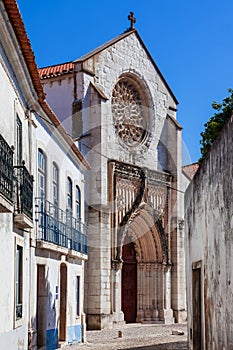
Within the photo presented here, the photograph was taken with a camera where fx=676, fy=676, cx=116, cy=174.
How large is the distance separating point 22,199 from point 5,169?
2.13 meters

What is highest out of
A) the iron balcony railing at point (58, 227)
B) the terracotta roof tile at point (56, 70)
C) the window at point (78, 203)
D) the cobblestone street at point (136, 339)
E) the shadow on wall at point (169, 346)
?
the terracotta roof tile at point (56, 70)

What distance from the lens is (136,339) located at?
790 inches

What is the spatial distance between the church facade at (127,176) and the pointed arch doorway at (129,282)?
41 mm

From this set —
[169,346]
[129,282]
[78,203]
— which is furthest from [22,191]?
[129,282]

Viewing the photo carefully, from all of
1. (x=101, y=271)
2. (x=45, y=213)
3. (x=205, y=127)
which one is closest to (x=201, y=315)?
(x=45, y=213)

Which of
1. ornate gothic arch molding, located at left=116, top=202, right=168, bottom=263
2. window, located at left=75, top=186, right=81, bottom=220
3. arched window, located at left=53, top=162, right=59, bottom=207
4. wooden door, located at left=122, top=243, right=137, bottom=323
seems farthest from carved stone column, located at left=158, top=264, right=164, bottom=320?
arched window, located at left=53, top=162, right=59, bottom=207

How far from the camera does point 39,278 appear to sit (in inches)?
605

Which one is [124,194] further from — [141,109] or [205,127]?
[205,127]

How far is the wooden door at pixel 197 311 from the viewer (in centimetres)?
1212

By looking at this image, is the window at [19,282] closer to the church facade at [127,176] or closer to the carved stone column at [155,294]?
the church facade at [127,176]

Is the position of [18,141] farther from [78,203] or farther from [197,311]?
[78,203]

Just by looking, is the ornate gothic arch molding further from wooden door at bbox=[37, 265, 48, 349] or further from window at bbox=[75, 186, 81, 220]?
wooden door at bbox=[37, 265, 48, 349]

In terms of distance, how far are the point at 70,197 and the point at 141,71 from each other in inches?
441

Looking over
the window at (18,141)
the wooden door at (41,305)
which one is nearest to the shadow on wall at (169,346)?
the wooden door at (41,305)
